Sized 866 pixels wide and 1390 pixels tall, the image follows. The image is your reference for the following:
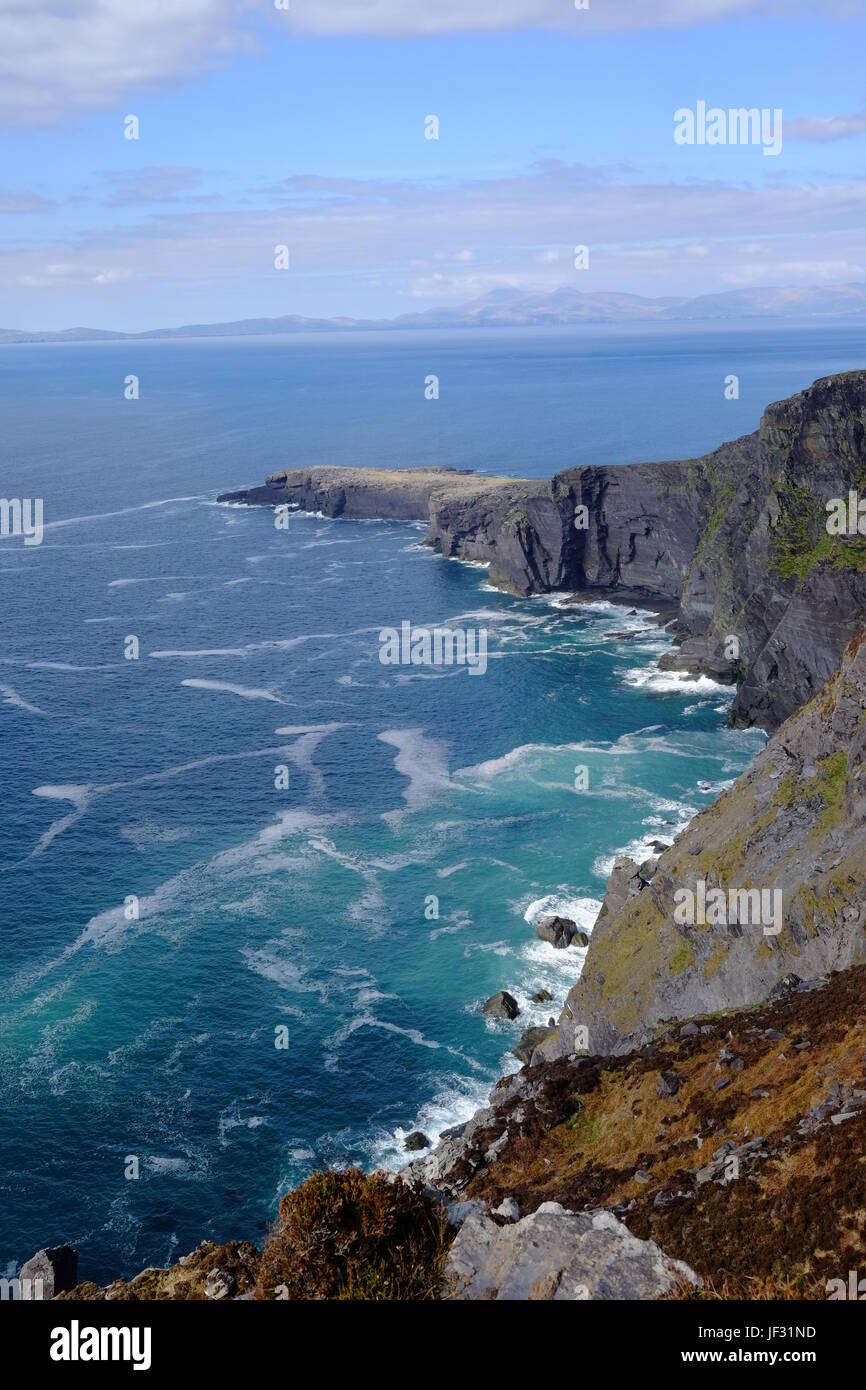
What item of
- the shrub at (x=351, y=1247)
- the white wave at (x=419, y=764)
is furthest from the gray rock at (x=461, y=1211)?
the white wave at (x=419, y=764)

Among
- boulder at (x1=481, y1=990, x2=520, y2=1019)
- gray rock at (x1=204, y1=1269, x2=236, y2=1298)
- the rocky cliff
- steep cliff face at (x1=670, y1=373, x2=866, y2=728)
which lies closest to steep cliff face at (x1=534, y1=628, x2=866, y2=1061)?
boulder at (x1=481, y1=990, x2=520, y2=1019)

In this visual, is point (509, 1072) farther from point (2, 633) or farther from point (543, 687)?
point (2, 633)

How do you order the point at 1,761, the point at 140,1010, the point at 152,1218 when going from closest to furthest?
the point at 152,1218 < the point at 140,1010 < the point at 1,761

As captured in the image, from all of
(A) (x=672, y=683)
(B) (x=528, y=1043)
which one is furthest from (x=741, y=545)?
(B) (x=528, y=1043)

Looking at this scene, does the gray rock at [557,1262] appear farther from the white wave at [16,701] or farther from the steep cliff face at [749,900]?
the white wave at [16,701]

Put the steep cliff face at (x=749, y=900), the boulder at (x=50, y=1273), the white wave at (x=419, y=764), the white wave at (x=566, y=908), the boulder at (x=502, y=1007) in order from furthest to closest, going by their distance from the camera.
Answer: the white wave at (x=419, y=764) → the white wave at (x=566, y=908) → the boulder at (x=502, y=1007) → the steep cliff face at (x=749, y=900) → the boulder at (x=50, y=1273)

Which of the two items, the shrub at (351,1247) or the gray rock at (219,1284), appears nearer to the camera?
the shrub at (351,1247)

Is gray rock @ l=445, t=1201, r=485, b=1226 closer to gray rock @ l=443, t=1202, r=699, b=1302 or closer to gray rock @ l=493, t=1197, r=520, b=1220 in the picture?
gray rock @ l=493, t=1197, r=520, b=1220
